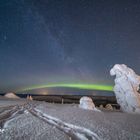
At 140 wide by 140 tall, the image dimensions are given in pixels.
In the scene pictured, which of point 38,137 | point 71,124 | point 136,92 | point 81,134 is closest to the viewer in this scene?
point 38,137

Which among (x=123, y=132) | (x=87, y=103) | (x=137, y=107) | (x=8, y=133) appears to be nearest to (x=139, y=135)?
(x=123, y=132)

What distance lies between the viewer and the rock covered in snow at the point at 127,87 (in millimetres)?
9438

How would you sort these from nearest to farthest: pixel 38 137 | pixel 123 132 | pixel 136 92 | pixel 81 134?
pixel 38 137 → pixel 81 134 → pixel 123 132 → pixel 136 92

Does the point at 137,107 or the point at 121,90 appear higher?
the point at 121,90

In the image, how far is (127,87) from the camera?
9.67 metres

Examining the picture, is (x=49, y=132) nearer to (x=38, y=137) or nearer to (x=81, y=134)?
(x=38, y=137)

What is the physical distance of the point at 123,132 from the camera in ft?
12.2

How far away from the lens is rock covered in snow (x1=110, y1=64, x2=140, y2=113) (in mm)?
9438

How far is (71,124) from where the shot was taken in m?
4.28

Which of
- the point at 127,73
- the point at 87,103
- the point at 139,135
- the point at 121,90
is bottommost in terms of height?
the point at 139,135

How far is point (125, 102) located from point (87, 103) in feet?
8.43

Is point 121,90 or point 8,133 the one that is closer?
point 8,133

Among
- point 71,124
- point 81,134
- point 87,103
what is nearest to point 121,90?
point 87,103

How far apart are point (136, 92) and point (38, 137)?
7.90 m
